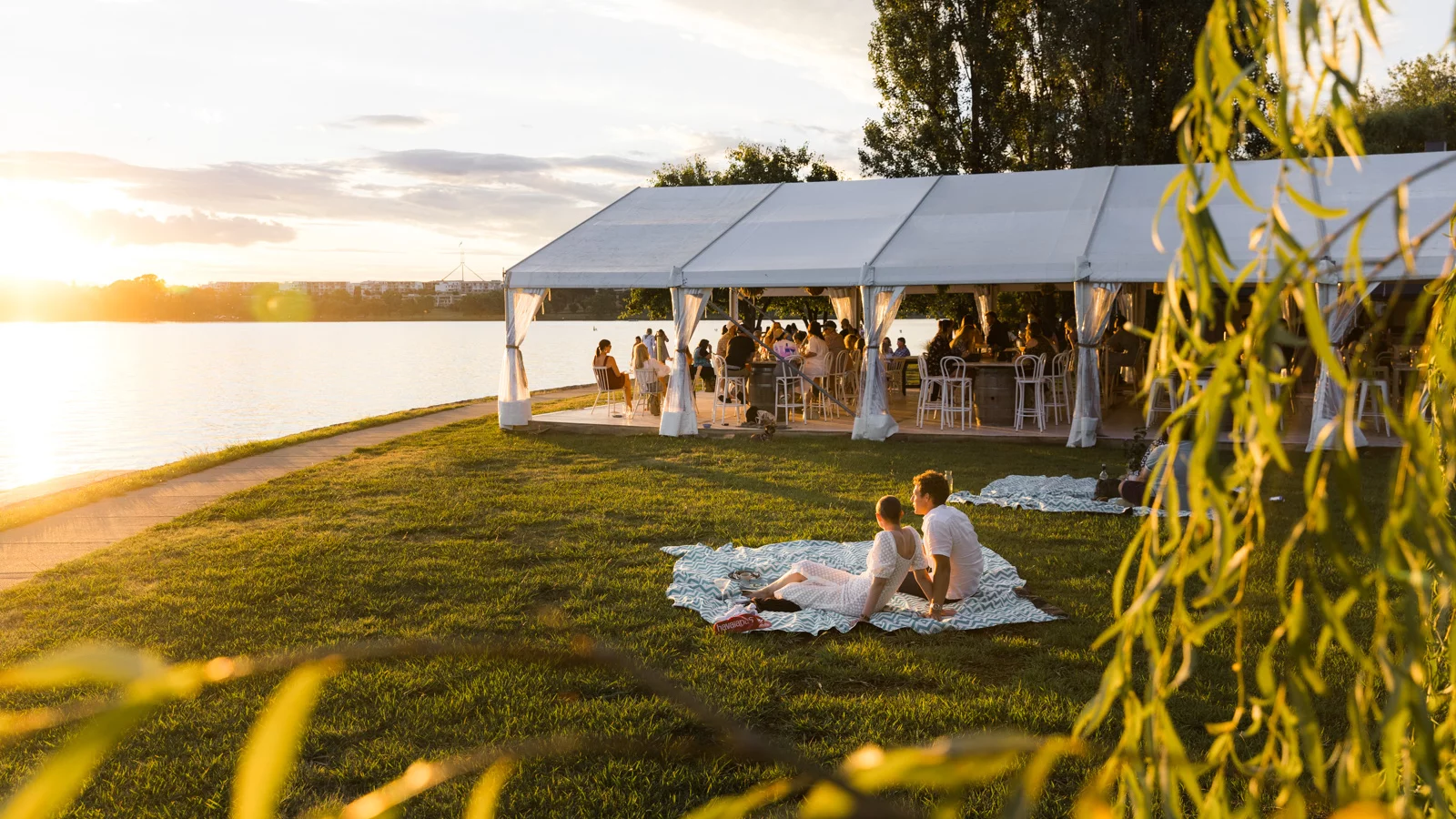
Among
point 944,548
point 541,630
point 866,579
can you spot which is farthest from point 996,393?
point 541,630

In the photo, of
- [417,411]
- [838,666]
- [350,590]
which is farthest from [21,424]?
[838,666]

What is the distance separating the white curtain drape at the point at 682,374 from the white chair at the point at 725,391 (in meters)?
0.99

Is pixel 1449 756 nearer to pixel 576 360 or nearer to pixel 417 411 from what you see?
pixel 417 411

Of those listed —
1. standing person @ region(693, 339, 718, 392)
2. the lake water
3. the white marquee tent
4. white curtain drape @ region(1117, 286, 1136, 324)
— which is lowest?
the lake water

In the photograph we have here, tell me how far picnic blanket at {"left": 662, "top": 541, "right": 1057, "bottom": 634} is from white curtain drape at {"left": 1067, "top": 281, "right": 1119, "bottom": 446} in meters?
5.93

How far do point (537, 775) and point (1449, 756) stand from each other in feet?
11.3

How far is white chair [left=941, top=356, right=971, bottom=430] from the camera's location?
1471cm

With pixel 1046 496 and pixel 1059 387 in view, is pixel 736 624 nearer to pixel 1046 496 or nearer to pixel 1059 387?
pixel 1046 496

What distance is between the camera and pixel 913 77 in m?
26.3

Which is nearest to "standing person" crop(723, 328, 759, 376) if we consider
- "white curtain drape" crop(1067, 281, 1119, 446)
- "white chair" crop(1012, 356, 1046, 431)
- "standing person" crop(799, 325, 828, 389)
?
"standing person" crop(799, 325, 828, 389)

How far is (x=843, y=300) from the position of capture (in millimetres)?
24078

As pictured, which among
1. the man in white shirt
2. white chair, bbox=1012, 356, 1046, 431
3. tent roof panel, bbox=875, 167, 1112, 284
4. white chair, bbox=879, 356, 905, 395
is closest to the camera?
the man in white shirt

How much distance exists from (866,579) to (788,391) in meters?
9.62

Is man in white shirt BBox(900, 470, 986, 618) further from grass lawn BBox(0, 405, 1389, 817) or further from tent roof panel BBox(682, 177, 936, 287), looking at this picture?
tent roof panel BBox(682, 177, 936, 287)
